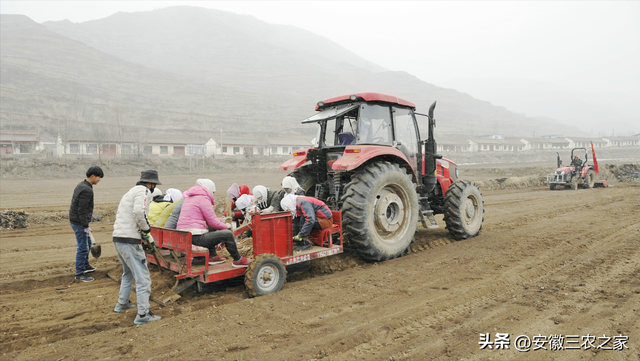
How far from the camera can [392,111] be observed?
22.9 feet

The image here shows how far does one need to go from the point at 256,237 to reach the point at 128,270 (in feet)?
5.16

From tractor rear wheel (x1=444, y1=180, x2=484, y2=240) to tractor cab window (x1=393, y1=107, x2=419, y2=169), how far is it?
1.08 metres

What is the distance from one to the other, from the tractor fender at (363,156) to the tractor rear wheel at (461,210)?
1489mm

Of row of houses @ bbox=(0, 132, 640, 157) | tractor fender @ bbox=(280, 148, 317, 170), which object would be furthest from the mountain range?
tractor fender @ bbox=(280, 148, 317, 170)

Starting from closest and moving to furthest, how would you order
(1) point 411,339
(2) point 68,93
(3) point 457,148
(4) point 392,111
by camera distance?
(1) point 411,339, (4) point 392,111, (3) point 457,148, (2) point 68,93

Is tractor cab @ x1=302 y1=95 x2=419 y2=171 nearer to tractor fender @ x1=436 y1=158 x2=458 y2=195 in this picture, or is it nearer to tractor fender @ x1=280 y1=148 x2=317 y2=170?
tractor fender @ x1=280 y1=148 x2=317 y2=170

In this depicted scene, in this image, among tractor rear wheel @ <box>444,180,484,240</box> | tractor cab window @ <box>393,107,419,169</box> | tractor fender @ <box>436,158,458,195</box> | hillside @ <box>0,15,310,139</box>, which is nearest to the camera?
tractor cab window @ <box>393,107,419,169</box>

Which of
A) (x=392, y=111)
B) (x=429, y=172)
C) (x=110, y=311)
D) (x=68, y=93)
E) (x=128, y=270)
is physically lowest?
(x=110, y=311)

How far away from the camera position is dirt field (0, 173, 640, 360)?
11.4 feet

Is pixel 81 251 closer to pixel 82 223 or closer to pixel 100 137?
pixel 82 223

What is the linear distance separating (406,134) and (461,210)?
2005 mm

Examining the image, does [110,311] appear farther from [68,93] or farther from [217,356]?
[68,93]

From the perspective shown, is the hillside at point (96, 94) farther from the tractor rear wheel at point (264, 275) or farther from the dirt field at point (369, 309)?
the tractor rear wheel at point (264, 275)

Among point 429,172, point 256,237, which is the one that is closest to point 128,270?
point 256,237
